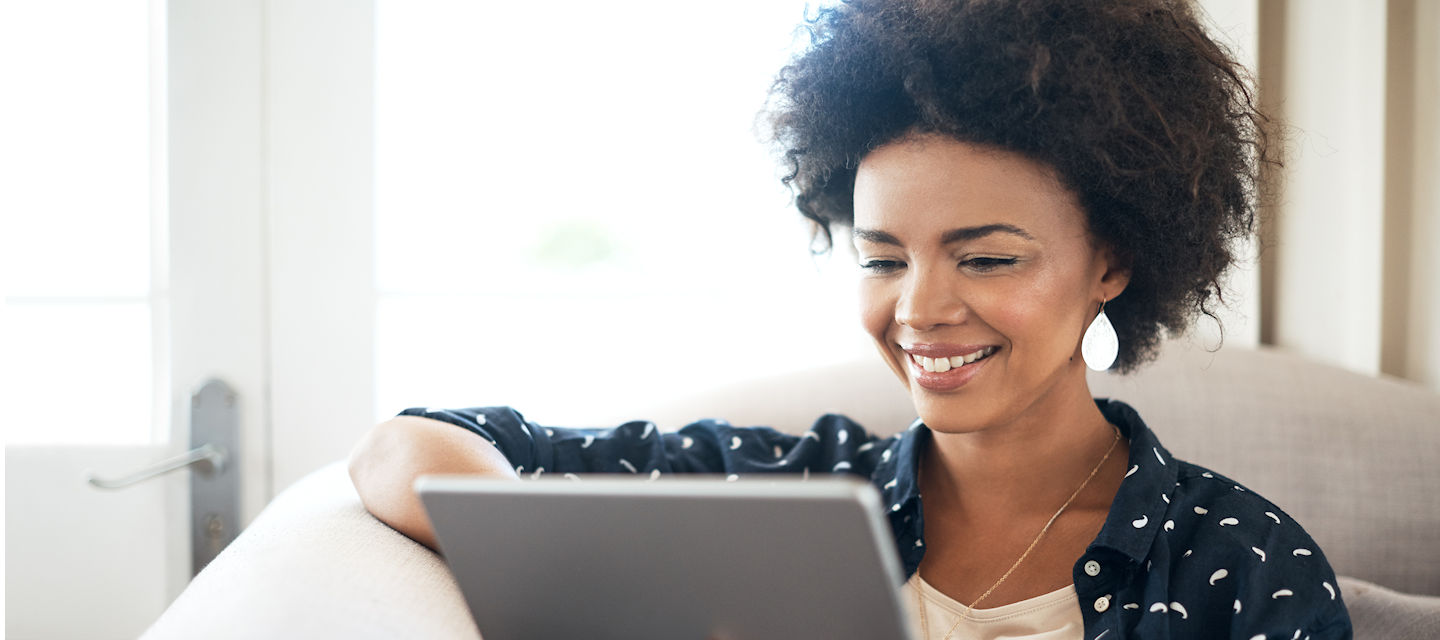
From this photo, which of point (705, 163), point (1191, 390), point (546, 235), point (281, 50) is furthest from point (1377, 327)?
point (281, 50)

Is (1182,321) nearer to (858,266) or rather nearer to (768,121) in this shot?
(858,266)

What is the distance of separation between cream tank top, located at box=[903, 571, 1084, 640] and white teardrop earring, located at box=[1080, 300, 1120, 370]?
0.82 feet

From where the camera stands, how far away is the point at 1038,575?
118 cm

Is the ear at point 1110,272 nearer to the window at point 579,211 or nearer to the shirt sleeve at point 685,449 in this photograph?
the shirt sleeve at point 685,449

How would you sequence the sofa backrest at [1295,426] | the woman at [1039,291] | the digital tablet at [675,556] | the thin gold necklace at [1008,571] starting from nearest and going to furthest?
the digital tablet at [675,556] → the woman at [1039,291] → the thin gold necklace at [1008,571] → the sofa backrest at [1295,426]

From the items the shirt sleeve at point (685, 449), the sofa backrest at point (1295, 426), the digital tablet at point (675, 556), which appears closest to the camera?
the digital tablet at point (675, 556)

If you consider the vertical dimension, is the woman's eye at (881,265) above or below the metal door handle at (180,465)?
above

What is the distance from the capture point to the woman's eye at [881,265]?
3.83 ft

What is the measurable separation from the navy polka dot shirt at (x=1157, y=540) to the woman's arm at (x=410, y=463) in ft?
0.18

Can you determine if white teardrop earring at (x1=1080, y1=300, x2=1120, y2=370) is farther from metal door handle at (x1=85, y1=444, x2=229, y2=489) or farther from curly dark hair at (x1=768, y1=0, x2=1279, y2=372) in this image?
metal door handle at (x1=85, y1=444, x2=229, y2=489)

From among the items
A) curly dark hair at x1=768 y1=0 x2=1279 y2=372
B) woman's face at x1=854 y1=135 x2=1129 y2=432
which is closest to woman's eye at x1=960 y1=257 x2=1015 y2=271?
woman's face at x1=854 y1=135 x2=1129 y2=432

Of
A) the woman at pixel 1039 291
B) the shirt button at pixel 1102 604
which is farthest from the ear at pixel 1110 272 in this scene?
the shirt button at pixel 1102 604

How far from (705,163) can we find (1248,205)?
108 cm

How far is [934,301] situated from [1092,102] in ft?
0.84
